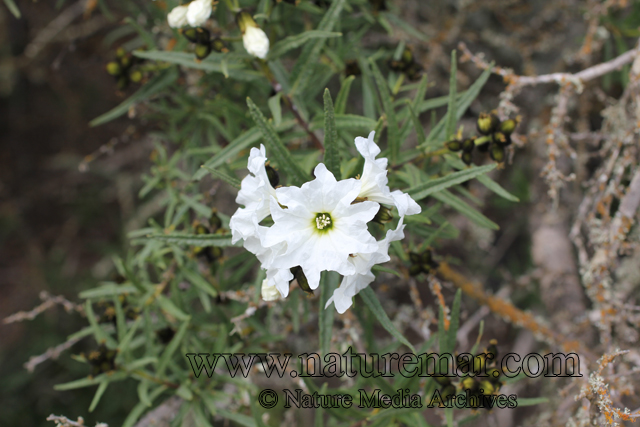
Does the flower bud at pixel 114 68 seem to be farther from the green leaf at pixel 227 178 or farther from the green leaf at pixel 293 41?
the green leaf at pixel 227 178

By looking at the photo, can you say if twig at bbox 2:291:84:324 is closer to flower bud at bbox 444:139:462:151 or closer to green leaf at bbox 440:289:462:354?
green leaf at bbox 440:289:462:354

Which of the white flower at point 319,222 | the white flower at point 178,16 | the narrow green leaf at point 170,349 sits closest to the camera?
the white flower at point 319,222

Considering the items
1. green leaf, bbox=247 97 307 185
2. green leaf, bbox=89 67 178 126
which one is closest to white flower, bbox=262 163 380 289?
green leaf, bbox=247 97 307 185

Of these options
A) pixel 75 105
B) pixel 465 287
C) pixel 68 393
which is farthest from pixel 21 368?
pixel 465 287

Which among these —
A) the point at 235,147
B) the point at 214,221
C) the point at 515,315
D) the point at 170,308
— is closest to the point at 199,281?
the point at 170,308

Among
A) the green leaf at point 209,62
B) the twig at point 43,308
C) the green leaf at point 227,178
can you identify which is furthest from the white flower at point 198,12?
the twig at point 43,308

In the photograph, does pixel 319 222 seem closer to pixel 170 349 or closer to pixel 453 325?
pixel 453 325
